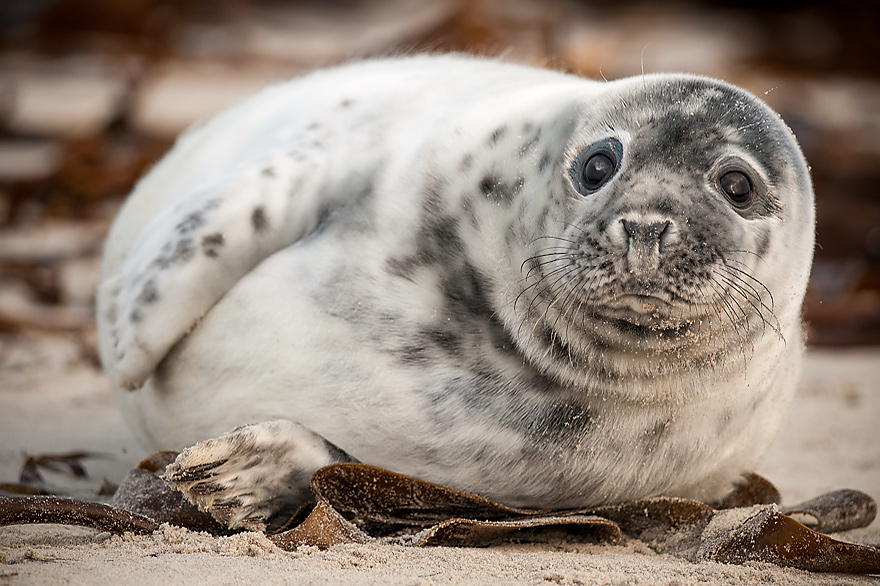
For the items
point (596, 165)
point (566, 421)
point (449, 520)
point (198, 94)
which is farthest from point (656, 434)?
point (198, 94)

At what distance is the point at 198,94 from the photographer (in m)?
7.88

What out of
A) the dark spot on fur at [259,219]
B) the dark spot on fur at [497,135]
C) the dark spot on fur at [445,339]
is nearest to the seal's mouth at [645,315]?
the dark spot on fur at [445,339]

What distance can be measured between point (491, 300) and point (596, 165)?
1.26ft

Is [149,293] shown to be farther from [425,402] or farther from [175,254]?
[425,402]

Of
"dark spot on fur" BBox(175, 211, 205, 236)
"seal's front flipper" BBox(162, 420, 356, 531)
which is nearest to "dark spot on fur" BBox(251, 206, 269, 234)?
"dark spot on fur" BBox(175, 211, 205, 236)

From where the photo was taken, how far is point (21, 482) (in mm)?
2502

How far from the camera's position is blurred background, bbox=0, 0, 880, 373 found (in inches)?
216

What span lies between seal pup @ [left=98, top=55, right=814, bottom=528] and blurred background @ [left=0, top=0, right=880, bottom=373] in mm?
1265

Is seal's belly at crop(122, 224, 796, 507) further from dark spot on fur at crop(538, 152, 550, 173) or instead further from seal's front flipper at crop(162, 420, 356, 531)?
dark spot on fur at crop(538, 152, 550, 173)

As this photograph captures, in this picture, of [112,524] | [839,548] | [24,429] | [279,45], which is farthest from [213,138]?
[279,45]

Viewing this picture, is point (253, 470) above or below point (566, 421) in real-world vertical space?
below

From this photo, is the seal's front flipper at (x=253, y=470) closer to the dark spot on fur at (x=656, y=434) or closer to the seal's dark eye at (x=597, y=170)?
the dark spot on fur at (x=656, y=434)

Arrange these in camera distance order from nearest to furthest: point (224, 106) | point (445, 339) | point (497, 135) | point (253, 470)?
1. point (253, 470)
2. point (445, 339)
3. point (497, 135)
4. point (224, 106)

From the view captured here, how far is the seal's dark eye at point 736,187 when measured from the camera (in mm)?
1968
